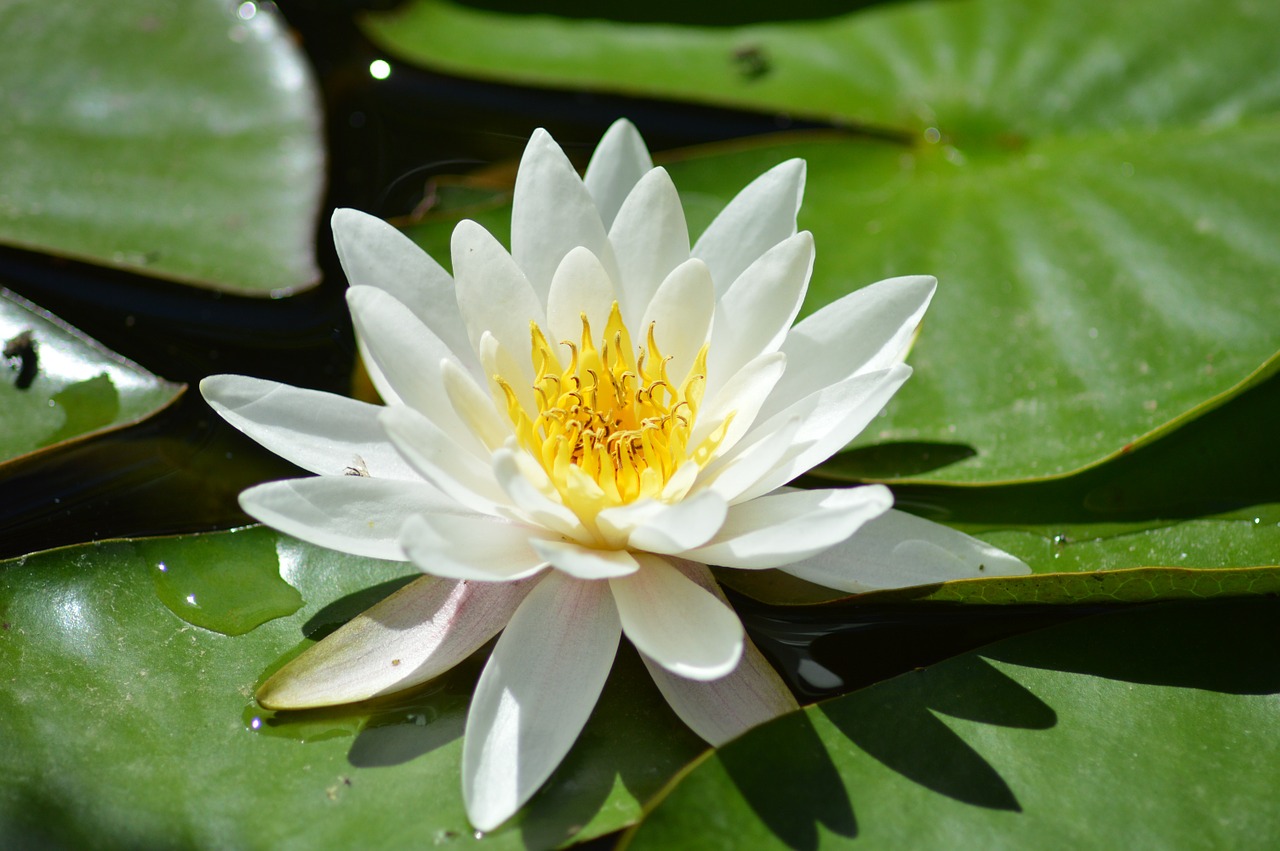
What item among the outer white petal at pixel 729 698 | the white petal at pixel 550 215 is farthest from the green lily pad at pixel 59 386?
the outer white petal at pixel 729 698

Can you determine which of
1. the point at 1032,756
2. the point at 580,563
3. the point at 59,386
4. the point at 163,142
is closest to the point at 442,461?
the point at 580,563

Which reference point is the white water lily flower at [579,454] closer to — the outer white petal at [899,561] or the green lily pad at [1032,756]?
the outer white petal at [899,561]

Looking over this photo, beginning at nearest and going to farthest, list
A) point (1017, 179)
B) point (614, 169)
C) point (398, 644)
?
point (398, 644)
point (614, 169)
point (1017, 179)

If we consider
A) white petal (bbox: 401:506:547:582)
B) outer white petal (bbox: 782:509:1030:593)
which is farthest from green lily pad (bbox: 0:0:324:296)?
outer white petal (bbox: 782:509:1030:593)

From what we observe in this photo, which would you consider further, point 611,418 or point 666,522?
point 611,418

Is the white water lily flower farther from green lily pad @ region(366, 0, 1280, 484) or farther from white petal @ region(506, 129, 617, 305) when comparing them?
green lily pad @ region(366, 0, 1280, 484)

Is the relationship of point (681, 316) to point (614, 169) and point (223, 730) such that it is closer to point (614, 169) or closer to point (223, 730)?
point (614, 169)
